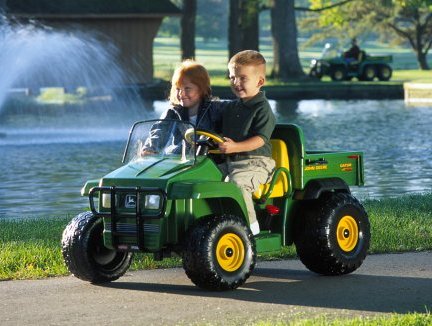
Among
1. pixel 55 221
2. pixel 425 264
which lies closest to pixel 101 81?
pixel 55 221

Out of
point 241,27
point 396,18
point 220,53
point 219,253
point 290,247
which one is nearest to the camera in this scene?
point 219,253

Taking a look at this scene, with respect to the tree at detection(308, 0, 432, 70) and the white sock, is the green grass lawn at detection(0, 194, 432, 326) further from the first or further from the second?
the tree at detection(308, 0, 432, 70)

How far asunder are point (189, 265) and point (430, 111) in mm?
28389

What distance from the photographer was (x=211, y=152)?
9.12 m

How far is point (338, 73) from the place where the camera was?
53875mm

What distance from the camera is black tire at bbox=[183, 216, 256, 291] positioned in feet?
28.0

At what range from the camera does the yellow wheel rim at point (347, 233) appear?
9594mm

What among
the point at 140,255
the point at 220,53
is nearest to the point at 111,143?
the point at 140,255

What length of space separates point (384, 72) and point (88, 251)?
45335mm

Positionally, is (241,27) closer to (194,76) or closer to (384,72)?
(384,72)

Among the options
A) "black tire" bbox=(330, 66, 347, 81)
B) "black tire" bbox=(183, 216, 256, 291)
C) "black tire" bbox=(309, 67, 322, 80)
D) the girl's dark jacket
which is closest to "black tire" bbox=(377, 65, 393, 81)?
"black tire" bbox=(330, 66, 347, 81)

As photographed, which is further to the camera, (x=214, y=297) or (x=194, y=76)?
(x=194, y=76)

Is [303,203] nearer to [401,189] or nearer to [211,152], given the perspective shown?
[211,152]

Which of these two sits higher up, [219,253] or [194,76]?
[194,76]
